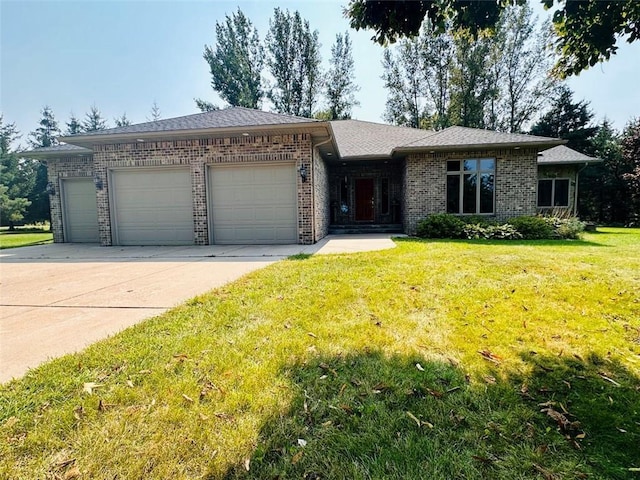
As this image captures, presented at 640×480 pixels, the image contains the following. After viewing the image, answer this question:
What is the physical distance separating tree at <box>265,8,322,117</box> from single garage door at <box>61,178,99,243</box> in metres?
18.6

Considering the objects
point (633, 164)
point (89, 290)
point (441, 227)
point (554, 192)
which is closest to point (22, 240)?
point (89, 290)

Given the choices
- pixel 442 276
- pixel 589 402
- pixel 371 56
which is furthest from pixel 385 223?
pixel 371 56

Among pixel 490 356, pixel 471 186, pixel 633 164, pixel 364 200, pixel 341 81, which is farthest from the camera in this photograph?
pixel 341 81

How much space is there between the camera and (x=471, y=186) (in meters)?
11.9

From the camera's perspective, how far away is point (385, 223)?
15.2m

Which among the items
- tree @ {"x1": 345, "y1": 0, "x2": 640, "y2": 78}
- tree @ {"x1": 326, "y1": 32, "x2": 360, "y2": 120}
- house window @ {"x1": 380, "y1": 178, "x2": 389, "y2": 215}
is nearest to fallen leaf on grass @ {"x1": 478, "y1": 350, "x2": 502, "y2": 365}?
tree @ {"x1": 345, "y1": 0, "x2": 640, "y2": 78}

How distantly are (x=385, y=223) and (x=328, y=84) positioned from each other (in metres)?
17.2

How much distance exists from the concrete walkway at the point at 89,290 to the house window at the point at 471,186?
708 cm

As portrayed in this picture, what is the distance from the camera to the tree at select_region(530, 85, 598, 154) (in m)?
23.8

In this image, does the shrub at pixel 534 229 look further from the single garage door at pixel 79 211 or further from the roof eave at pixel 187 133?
the single garage door at pixel 79 211

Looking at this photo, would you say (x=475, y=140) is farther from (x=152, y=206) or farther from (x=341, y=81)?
(x=341, y=81)

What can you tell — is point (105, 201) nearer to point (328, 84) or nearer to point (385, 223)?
point (385, 223)

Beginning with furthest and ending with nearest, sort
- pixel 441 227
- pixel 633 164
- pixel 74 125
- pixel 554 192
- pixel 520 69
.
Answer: pixel 74 125 < pixel 520 69 < pixel 633 164 < pixel 554 192 < pixel 441 227

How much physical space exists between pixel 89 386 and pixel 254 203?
26.2 ft
